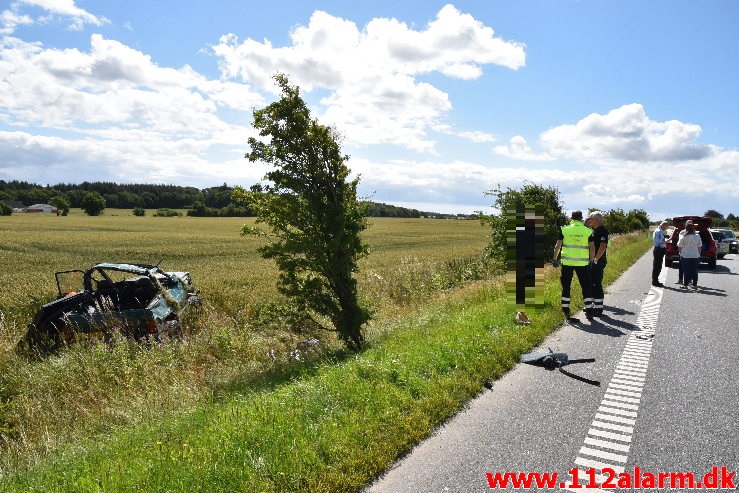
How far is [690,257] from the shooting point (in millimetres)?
12289

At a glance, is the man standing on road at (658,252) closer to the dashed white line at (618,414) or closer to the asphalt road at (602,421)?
the asphalt road at (602,421)

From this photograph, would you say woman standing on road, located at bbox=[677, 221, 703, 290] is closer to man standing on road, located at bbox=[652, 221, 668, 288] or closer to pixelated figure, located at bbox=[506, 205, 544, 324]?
man standing on road, located at bbox=[652, 221, 668, 288]

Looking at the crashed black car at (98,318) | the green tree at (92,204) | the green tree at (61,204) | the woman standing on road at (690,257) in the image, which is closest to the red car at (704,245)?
the woman standing on road at (690,257)

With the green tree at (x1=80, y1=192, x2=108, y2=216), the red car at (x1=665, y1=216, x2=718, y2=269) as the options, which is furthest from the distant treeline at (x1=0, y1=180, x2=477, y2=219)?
the red car at (x1=665, y1=216, x2=718, y2=269)

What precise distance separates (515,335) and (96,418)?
555cm

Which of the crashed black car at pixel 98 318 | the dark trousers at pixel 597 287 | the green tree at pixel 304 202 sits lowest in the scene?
the crashed black car at pixel 98 318

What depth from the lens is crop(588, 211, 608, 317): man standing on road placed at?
8.44 m

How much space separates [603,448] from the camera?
12.3 ft

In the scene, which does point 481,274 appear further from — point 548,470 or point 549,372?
point 548,470

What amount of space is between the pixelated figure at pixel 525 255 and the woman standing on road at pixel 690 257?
7.53m

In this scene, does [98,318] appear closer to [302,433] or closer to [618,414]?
[302,433]

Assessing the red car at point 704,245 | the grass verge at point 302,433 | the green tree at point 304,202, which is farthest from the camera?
the red car at point 704,245

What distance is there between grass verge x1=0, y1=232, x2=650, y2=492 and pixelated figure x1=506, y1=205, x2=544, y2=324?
1.10m

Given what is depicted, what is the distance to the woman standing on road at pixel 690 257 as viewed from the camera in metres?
12.2
